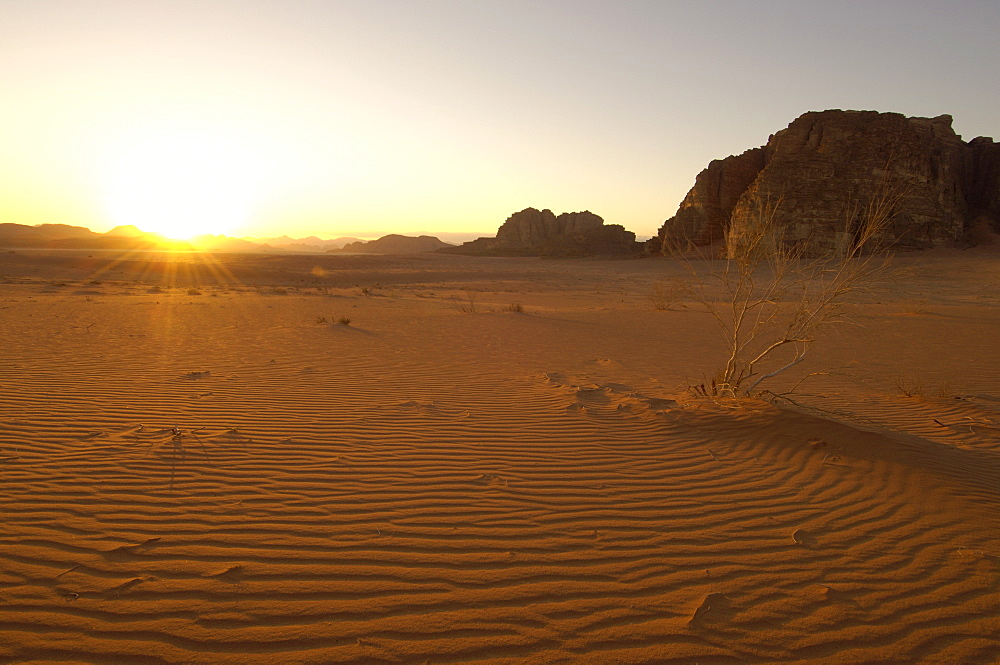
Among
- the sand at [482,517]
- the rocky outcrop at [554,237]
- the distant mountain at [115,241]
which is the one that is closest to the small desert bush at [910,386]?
the sand at [482,517]

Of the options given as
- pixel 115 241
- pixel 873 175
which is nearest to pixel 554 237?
pixel 873 175

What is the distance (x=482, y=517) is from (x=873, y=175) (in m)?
49.9

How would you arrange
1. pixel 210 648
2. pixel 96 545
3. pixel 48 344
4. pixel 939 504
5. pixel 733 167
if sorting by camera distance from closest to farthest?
pixel 210 648 → pixel 96 545 → pixel 939 504 → pixel 48 344 → pixel 733 167

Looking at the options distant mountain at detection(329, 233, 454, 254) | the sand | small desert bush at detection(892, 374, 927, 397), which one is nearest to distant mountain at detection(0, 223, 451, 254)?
distant mountain at detection(329, 233, 454, 254)

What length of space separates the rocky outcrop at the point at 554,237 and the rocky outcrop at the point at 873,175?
94.0ft

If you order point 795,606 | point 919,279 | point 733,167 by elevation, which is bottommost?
point 795,606

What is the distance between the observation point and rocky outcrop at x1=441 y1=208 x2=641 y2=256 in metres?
77.0

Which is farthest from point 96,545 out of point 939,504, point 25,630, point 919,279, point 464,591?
point 919,279

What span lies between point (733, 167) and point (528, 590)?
6047 centimetres

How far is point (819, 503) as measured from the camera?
3818 mm

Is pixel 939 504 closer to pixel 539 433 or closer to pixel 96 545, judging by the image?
pixel 539 433

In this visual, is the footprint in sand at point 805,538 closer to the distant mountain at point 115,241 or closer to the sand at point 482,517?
the sand at point 482,517

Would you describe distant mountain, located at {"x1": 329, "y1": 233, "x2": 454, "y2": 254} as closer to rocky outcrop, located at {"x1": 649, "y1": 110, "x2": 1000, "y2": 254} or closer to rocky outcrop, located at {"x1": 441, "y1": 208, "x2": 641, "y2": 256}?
rocky outcrop, located at {"x1": 441, "y1": 208, "x2": 641, "y2": 256}

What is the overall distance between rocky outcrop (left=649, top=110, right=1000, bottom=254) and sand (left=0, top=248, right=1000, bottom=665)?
122 ft
